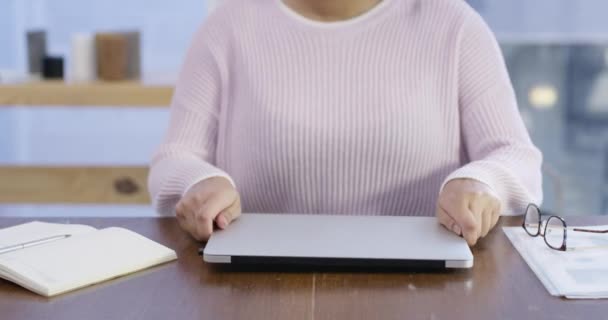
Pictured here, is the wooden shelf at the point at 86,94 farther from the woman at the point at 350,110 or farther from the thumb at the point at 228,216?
the thumb at the point at 228,216

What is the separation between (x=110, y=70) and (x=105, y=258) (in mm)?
1850

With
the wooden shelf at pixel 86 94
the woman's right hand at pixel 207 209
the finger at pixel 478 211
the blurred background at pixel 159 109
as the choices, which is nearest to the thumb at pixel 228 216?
the woman's right hand at pixel 207 209

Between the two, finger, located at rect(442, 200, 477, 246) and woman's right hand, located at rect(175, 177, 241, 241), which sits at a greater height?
finger, located at rect(442, 200, 477, 246)

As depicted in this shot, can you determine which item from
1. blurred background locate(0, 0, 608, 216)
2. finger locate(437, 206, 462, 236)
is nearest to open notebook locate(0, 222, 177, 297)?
finger locate(437, 206, 462, 236)

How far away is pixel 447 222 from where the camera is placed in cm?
114

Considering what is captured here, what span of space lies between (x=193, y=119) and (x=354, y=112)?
0.27 metres

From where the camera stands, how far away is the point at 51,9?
3.05m

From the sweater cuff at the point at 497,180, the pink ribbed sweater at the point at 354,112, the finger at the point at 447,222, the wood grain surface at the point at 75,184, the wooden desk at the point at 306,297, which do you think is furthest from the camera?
the wood grain surface at the point at 75,184

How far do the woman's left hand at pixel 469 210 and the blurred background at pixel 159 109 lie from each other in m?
1.84

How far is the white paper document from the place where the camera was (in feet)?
3.08

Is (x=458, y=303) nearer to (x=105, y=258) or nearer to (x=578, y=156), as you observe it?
(x=105, y=258)

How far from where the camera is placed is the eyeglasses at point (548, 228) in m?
1.10

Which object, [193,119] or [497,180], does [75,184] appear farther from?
[497,180]

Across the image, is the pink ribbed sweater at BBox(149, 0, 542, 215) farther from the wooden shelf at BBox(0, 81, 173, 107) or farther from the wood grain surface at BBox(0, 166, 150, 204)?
the wood grain surface at BBox(0, 166, 150, 204)
